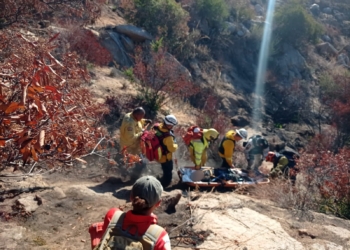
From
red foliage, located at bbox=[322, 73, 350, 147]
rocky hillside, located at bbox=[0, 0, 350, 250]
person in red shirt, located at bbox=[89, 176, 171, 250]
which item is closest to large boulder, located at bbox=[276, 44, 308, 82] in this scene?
rocky hillside, located at bbox=[0, 0, 350, 250]

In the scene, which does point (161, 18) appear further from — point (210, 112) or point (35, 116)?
point (35, 116)

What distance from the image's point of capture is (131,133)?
709cm

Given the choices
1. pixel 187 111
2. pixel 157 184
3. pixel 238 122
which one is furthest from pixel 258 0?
pixel 157 184

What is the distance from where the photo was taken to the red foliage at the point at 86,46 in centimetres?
1196

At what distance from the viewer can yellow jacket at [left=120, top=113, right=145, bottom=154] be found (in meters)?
7.05

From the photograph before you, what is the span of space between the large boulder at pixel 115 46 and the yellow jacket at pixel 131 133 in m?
8.13

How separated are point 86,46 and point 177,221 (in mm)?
8695

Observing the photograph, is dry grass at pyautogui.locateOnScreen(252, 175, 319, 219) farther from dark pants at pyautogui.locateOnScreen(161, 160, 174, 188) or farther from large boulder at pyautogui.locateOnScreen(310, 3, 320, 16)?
large boulder at pyautogui.locateOnScreen(310, 3, 320, 16)

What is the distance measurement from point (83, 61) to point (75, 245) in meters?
8.16

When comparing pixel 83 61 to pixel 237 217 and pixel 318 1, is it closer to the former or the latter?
pixel 237 217

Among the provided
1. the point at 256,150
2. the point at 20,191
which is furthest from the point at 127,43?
the point at 20,191

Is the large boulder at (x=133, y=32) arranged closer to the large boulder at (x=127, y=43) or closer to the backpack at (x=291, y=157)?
the large boulder at (x=127, y=43)

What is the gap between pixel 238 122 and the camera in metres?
16.9

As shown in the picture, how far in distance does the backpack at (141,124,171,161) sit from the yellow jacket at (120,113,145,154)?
17 cm
